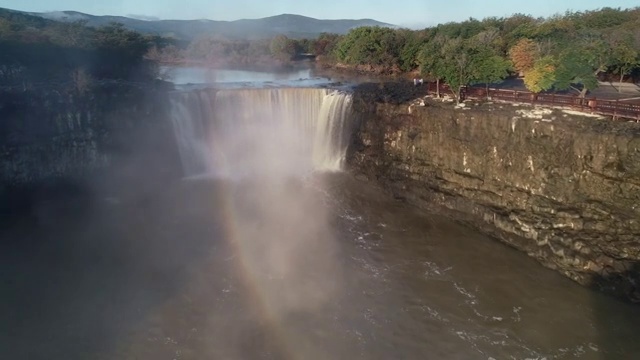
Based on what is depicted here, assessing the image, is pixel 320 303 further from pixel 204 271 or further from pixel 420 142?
pixel 420 142

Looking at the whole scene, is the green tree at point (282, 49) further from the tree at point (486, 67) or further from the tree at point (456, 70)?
the tree at point (486, 67)

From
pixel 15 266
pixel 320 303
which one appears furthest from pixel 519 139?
pixel 15 266

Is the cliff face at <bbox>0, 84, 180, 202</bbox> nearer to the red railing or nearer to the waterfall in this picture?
the waterfall

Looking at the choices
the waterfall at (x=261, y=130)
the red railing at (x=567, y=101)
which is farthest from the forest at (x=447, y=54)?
the waterfall at (x=261, y=130)

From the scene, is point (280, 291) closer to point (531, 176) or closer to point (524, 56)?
point (531, 176)

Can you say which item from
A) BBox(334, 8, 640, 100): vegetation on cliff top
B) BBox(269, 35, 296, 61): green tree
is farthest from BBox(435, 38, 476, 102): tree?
BBox(269, 35, 296, 61): green tree
